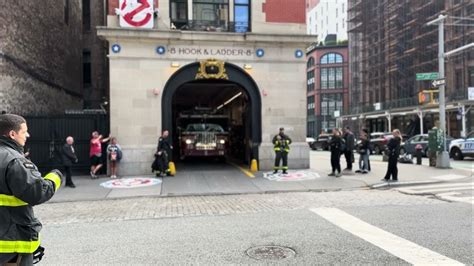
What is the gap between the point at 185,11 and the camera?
15.9m

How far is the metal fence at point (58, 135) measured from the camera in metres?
14.6

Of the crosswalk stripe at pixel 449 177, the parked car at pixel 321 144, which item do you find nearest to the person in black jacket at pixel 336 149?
the crosswalk stripe at pixel 449 177

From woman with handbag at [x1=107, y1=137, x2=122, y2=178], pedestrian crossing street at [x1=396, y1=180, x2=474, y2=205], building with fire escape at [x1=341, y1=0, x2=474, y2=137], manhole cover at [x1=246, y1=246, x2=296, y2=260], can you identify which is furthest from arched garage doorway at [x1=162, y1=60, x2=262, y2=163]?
building with fire escape at [x1=341, y1=0, x2=474, y2=137]

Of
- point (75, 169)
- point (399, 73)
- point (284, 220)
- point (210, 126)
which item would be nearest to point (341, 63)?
point (399, 73)

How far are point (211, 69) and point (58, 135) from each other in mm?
6235

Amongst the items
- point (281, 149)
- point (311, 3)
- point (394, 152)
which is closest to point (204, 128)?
point (281, 149)

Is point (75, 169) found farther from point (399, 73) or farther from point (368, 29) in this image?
point (368, 29)

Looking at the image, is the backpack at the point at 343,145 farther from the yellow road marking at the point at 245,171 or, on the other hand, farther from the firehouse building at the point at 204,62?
the yellow road marking at the point at 245,171

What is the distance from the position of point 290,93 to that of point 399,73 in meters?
38.4

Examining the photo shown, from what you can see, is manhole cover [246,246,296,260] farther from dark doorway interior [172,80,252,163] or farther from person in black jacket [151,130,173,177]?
dark doorway interior [172,80,252,163]

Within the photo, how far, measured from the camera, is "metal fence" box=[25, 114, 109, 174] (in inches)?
573

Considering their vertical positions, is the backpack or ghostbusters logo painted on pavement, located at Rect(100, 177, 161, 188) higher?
the backpack

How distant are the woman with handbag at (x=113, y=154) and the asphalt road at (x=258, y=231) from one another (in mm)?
3819

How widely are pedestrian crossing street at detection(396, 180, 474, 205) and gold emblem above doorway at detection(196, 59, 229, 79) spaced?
305 inches
